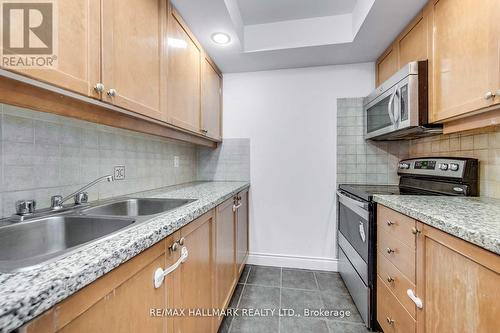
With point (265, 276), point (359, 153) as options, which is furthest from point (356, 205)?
point (265, 276)

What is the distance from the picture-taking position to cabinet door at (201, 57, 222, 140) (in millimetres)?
2014

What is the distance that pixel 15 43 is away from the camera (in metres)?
0.66

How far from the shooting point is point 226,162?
259cm

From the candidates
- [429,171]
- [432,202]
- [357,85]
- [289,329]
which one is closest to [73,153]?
[289,329]

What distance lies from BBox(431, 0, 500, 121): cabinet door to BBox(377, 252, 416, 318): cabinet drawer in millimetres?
949

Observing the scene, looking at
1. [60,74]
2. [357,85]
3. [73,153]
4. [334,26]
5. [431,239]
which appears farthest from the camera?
[357,85]

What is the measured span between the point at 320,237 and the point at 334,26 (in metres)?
2.04

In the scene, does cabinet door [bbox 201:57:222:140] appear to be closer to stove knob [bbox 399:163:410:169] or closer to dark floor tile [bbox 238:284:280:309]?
dark floor tile [bbox 238:284:280:309]

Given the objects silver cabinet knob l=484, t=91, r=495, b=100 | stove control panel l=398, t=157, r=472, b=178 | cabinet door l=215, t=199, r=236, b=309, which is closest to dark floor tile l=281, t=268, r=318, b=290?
cabinet door l=215, t=199, r=236, b=309

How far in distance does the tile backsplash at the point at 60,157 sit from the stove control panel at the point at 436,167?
2.11 meters

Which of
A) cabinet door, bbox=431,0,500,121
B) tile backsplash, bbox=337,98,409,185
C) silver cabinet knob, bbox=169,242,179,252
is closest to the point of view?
silver cabinet knob, bbox=169,242,179,252

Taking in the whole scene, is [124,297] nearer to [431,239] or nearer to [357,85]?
[431,239]

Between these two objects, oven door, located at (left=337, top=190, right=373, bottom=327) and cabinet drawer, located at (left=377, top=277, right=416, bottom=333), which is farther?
oven door, located at (left=337, top=190, right=373, bottom=327)

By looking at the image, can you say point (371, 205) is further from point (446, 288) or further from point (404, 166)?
point (404, 166)
